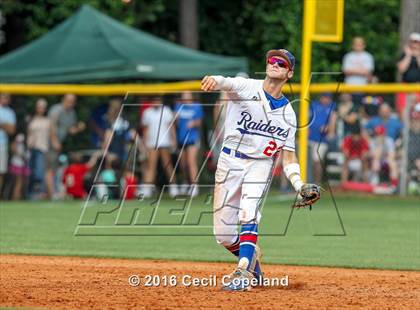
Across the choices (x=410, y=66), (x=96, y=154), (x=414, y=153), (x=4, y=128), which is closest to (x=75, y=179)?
(x=96, y=154)

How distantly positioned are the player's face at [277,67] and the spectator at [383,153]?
35.1ft

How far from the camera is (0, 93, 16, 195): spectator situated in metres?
19.6

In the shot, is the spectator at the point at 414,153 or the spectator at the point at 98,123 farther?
the spectator at the point at 98,123

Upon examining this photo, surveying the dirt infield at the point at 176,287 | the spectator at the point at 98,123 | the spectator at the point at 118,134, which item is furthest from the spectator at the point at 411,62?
the dirt infield at the point at 176,287

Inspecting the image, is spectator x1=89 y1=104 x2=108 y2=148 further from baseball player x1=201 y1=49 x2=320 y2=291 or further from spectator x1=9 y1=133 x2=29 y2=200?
baseball player x1=201 y1=49 x2=320 y2=291

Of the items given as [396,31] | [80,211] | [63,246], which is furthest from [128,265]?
[396,31]

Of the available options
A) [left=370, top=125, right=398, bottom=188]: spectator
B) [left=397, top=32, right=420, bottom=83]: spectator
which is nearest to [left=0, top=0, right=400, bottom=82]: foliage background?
[left=397, top=32, right=420, bottom=83]: spectator

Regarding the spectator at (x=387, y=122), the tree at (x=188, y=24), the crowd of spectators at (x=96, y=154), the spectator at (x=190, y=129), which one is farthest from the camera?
the tree at (x=188, y=24)

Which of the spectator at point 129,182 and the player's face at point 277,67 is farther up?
the player's face at point 277,67

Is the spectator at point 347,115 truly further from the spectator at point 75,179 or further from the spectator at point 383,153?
the spectator at point 75,179

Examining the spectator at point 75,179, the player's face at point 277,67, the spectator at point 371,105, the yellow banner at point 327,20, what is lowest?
the spectator at point 75,179

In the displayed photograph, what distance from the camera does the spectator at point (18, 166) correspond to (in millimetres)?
19719

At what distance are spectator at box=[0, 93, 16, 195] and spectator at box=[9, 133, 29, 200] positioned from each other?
0.46 feet

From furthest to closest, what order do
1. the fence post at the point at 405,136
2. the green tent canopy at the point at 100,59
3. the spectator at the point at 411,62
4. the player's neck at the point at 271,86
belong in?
the green tent canopy at the point at 100,59 < the spectator at the point at 411,62 < the fence post at the point at 405,136 < the player's neck at the point at 271,86
